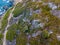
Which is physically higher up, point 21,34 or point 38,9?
point 38,9

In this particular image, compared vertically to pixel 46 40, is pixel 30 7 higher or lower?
higher

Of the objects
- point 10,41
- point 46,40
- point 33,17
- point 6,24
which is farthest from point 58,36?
point 6,24

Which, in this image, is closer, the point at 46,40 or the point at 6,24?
the point at 46,40

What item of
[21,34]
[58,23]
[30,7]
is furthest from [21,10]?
[58,23]

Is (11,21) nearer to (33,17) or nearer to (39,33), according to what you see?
(33,17)

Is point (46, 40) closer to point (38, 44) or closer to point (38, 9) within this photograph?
point (38, 44)

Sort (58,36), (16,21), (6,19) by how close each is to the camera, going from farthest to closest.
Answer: (6,19) → (16,21) → (58,36)

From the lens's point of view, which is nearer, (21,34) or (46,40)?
(46,40)

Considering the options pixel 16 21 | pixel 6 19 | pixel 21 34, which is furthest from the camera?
pixel 6 19

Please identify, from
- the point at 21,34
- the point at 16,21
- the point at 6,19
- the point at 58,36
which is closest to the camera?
the point at 58,36
